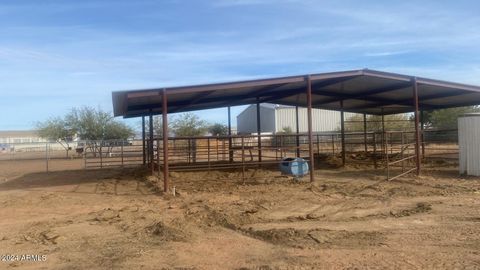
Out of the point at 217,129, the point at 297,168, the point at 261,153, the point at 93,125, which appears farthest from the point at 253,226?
the point at 217,129

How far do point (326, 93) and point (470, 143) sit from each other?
6.55m

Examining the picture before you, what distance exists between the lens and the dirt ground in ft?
21.9

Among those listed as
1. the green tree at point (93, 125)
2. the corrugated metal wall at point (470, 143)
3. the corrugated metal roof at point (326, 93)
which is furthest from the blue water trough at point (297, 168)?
the green tree at point (93, 125)

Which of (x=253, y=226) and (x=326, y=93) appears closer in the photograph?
(x=253, y=226)

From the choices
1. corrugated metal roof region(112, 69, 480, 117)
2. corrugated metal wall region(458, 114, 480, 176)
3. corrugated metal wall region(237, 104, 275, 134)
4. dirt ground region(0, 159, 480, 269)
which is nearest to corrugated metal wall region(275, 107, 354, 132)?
corrugated metal wall region(237, 104, 275, 134)

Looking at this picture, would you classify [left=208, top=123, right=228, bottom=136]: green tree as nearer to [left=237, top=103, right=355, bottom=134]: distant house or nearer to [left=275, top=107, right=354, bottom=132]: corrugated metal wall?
[left=237, top=103, right=355, bottom=134]: distant house

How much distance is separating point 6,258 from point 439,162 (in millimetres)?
20871

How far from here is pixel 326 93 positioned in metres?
21.5

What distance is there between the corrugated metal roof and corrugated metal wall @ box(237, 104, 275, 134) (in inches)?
1543

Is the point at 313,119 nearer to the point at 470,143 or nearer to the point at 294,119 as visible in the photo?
the point at 294,119

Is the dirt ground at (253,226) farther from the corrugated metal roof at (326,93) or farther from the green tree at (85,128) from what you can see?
the green tree at (85,128)

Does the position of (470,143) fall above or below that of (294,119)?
below

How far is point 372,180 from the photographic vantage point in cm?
1639

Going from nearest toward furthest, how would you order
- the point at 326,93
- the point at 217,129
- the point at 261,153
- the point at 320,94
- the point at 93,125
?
the point at 326,93 → the point at 320,94 → the point at 261,153 → the point at 93,125 → the point at 217,129
